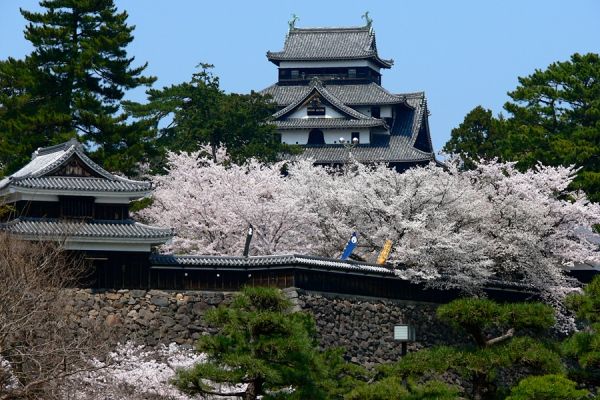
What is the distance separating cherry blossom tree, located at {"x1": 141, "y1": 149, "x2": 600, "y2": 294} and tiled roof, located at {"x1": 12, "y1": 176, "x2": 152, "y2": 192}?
6.06 m

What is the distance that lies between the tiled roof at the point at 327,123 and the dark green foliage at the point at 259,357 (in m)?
35.5

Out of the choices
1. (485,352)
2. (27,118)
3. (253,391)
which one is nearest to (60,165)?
(27,118)

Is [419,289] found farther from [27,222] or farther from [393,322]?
[27,222]

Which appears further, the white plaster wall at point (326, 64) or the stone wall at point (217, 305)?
the white plaster wall at point (326, 64)

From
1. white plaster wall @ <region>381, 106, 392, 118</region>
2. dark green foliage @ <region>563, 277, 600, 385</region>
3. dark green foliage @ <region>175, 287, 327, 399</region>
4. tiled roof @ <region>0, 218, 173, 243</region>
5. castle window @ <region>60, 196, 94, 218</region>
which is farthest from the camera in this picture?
white plaster wall @ <region>381, 106, 392, 118</region>

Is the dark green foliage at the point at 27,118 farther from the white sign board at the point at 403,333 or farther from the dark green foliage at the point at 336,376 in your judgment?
the white sign board at the point at 403,333

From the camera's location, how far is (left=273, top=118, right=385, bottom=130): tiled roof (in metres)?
63.8

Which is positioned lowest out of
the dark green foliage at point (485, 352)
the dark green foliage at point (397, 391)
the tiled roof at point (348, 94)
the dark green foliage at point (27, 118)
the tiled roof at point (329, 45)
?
the dark green foliage at point (397, 391)

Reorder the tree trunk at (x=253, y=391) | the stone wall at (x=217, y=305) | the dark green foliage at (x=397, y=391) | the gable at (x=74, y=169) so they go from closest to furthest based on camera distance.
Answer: the tree trunk at (x=253, y=391) → the dark green foliage at (x=397, y=391) → the stone wall at (x=217, y=305) → the gable at (x=74, y=169)

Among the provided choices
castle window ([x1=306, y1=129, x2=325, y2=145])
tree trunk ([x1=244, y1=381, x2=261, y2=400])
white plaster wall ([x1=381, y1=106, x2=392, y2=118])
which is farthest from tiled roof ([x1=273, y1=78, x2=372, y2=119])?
tree trunk ([x1=244, y1=381, x2=261, y2=400])

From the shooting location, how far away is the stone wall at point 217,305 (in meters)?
35.8

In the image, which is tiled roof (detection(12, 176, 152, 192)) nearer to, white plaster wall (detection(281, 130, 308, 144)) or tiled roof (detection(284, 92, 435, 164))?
tiled roof (detection(284, 92, 435, 164))

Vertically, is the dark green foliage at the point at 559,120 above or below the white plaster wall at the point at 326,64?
below

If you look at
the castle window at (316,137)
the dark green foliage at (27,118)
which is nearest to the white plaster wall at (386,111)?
the castle window at (316,137)
